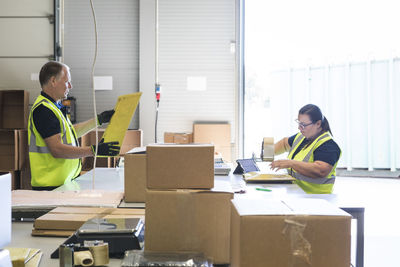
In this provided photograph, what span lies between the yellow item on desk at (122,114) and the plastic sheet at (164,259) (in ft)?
4.64

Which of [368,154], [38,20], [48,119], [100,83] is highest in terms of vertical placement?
[38,20]

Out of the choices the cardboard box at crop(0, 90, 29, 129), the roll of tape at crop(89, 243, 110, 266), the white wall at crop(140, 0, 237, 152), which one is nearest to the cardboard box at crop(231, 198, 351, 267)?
the roll of tape at crop(89, 243, 110, 266)

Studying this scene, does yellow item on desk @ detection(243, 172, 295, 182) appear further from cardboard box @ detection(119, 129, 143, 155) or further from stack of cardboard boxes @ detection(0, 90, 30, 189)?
stack of cardboard boxes @ detection(0, 90, 30, 189)

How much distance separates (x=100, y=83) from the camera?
20.0ft

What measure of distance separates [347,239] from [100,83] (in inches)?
215

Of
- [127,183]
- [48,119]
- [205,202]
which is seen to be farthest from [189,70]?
[205,202]

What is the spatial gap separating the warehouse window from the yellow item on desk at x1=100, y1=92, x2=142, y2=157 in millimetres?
4262

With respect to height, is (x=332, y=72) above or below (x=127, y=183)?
above

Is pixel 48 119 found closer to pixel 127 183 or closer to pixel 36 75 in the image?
pixel 127 183

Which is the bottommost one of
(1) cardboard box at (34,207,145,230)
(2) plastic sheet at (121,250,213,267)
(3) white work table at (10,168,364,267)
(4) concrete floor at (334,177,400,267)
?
(4) concrete floor at (334,177,400,267)

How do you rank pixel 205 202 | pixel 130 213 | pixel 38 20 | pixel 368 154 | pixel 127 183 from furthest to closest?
pixel 368 154 < pixel 38 20 < pixel 127 183 < pixel 130 213 < pixel 205 202

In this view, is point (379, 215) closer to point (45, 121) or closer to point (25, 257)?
Answer: point (45, 121)

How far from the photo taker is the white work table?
62.5 inches

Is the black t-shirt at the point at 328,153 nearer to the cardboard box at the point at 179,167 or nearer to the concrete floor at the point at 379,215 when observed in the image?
the concrete floor at the point at 379,215
